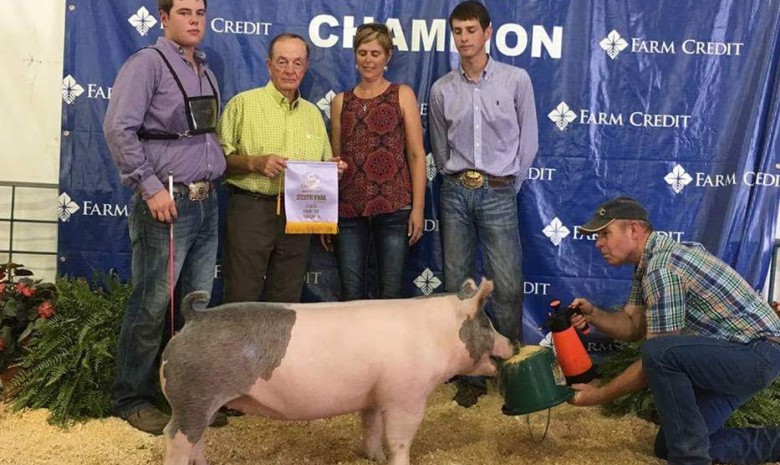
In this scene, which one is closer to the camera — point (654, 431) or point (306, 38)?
point (654, 431)

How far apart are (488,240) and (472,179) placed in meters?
0.31

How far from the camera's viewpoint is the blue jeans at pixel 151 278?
10.2ft

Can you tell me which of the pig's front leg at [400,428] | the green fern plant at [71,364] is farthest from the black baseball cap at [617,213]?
the green fern plant at [71,364]

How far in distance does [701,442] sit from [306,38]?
2.73m

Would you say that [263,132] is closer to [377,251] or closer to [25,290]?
[377,251]

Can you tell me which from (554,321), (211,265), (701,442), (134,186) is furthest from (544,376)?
(134,186)

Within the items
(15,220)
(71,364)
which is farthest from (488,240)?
(15,220)

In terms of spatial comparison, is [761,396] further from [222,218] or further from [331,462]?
[222,218]

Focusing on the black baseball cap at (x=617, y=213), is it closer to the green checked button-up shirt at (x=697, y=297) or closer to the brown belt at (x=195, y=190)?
the green checked button-up shirt at (x=697, y=297)

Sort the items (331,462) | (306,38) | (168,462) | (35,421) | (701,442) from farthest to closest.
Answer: (306,38) < (35,421) < (331,462) < (701,442) < (168,462)

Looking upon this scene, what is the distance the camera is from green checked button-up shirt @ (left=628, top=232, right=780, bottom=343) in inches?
106

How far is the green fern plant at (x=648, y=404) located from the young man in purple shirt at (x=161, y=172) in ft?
6.55

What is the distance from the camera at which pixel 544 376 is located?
275 centimetres

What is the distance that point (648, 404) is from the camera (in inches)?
137
